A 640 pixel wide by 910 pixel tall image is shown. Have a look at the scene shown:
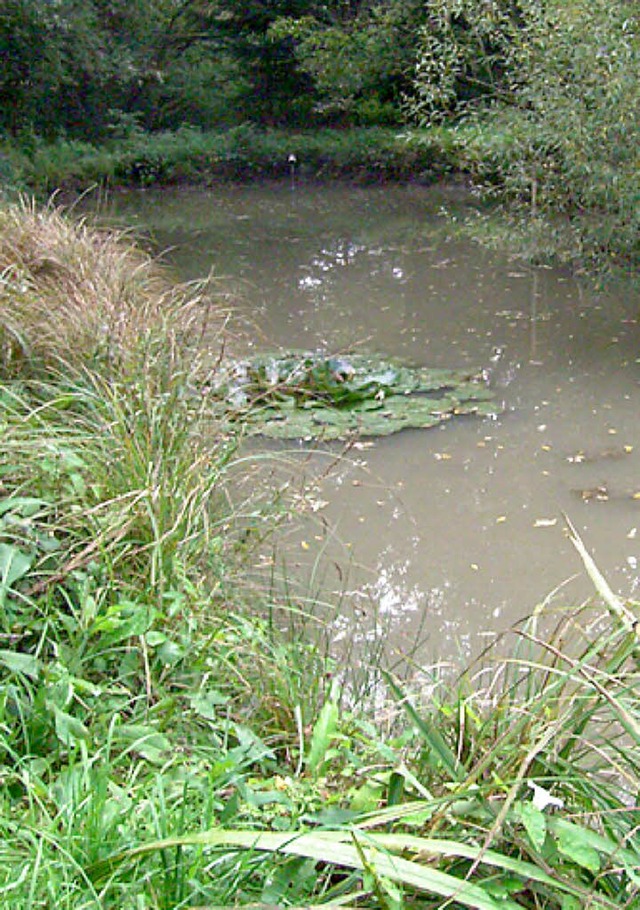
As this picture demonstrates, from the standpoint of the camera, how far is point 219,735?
7.61ft

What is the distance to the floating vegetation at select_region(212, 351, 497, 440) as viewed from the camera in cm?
575

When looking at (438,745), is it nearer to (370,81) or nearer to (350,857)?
(350,857)

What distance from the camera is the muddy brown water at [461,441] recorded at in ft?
13.3

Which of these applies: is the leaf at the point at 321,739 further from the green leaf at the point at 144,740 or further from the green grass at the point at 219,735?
the green leaf at the point at 144,740

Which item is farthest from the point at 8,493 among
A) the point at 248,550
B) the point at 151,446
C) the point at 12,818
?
the point at 12,818

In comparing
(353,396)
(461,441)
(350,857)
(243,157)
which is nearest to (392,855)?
(350,857)

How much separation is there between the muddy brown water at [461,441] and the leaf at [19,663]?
40.7 inches

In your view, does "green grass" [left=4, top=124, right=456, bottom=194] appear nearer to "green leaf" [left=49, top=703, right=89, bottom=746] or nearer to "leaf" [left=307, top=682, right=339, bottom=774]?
"leaf" [left=307, top=682, right=339, bottom=774]

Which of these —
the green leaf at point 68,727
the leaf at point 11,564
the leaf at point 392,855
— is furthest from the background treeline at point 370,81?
the leaf at point 392,855

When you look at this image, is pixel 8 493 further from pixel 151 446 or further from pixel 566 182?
pixel 566 182

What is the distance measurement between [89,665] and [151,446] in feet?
3.40

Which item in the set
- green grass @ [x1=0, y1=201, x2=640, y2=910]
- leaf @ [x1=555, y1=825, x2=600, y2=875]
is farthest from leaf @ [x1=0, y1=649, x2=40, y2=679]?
leaf @ [x1=555, y1=825, x2=600, y2=875]

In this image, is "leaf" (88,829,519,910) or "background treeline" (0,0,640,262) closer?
"leaf" (88,829,519,910)

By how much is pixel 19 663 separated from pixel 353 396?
13.8 feet
